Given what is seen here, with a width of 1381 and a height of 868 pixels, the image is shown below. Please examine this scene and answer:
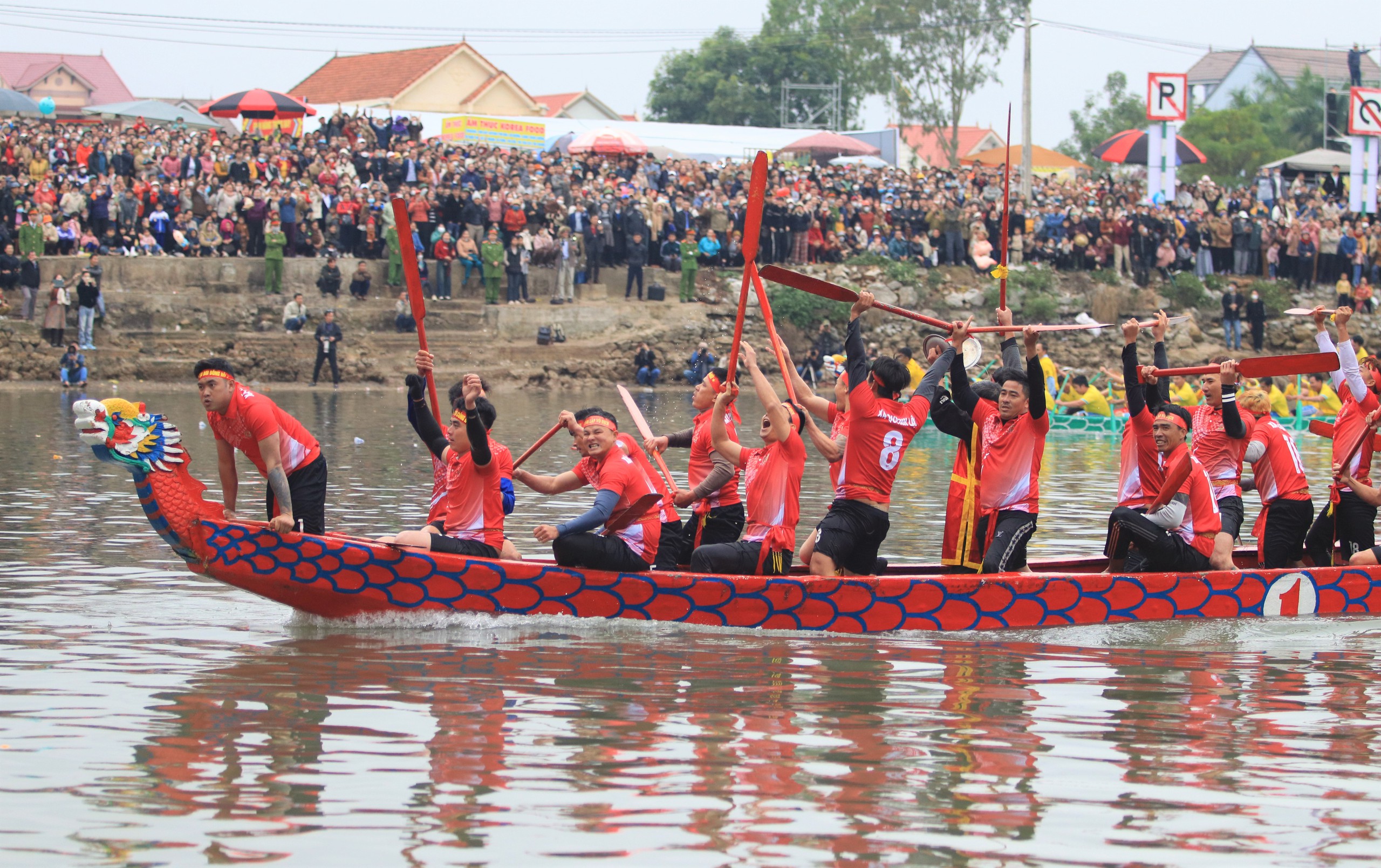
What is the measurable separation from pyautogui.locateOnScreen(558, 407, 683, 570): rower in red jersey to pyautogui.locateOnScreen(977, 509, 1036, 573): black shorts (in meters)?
1.88

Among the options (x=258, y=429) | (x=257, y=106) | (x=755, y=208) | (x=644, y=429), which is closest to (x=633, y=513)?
(x=644, y=429)

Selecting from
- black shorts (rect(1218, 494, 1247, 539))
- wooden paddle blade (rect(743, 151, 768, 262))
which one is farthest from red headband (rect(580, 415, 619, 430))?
black shorts (rect(1218, 494, 1247, 539))

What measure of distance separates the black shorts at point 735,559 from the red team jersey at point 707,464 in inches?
18.0

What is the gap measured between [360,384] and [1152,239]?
17.6 m

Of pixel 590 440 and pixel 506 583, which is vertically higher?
pixel 590 440

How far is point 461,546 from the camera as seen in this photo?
8.59 meters

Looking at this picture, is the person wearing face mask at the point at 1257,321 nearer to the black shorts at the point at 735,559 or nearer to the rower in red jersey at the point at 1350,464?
the rower in red jersey at the point at 1350,464

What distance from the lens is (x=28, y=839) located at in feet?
16.4

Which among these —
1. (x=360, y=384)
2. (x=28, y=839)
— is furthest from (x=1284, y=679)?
(x=360, y=384)

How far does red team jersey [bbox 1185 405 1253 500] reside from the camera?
32.3 feet

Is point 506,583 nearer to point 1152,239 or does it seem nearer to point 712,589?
point 712,589

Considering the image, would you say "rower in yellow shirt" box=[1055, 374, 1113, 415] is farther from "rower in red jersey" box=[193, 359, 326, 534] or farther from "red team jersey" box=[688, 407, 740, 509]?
"rower in red jersey" box=[193, 359, 326, 534]

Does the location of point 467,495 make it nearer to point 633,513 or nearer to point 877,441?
point 633,513

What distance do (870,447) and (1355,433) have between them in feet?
11.2
